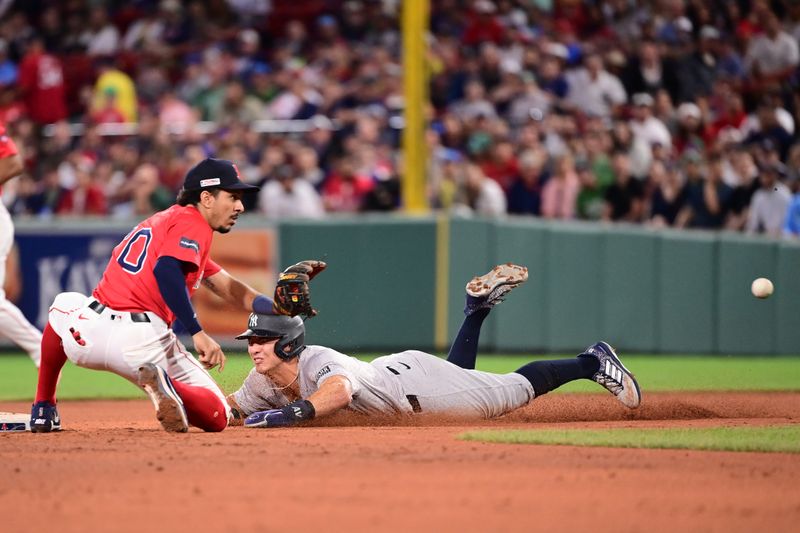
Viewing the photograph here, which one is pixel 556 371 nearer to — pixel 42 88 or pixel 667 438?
pixel 667 438

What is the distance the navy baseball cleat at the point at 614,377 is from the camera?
8.12 m

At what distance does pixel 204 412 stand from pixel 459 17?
1318 centimetres

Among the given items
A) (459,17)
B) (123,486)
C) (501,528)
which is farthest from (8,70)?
(501,528)

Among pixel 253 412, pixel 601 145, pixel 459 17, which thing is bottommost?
pixel 253 412

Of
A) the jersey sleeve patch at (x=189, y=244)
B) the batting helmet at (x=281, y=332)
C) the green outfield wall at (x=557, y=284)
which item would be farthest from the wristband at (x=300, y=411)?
the green outfield wall at (x=557, y=284)

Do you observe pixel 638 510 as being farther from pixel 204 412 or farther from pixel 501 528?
pixel 204 412

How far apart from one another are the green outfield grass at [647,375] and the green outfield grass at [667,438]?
231 cm

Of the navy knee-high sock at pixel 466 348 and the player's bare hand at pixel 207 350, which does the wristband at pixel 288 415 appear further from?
the navy knee-high sock at pixel 466 348

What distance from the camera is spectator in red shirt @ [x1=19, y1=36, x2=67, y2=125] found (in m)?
19.3

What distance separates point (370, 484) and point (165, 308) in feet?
7.49

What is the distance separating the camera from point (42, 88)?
759 inches

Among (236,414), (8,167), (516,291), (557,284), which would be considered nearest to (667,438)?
(236,414)

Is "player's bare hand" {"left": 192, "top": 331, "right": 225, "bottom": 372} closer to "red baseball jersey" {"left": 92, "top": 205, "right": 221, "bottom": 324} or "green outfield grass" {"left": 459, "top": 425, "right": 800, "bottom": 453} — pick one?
"red baseball jersey" {"left": 92, "top": 205, "right": 221, "bottom": 324}

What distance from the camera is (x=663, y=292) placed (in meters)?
16.1
